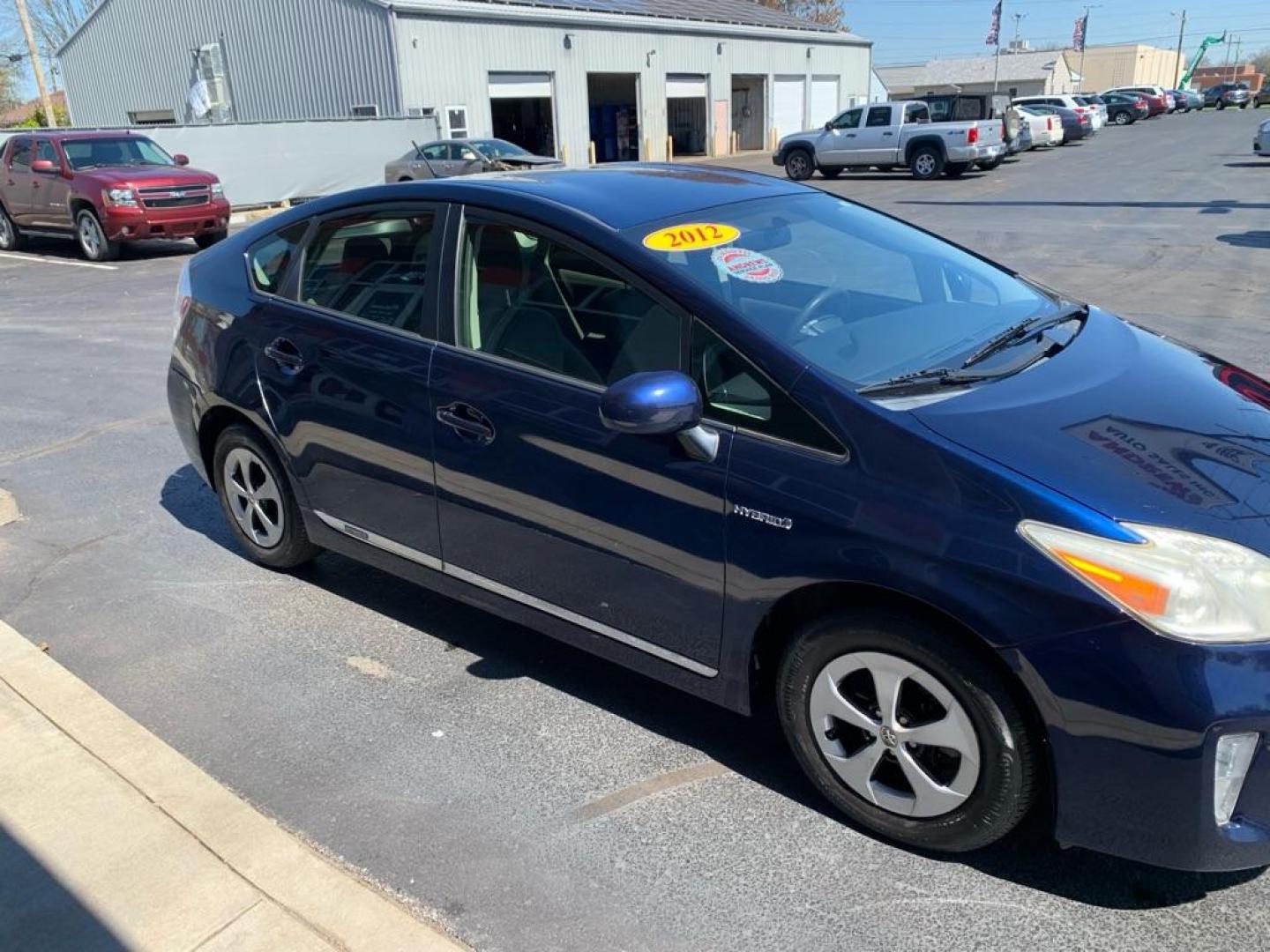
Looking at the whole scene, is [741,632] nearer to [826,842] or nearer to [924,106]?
[826,842]

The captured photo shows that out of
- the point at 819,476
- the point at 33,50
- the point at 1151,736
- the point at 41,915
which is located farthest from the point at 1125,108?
the point at 41,915

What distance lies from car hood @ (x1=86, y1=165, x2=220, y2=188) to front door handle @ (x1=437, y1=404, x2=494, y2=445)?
44.5 ft

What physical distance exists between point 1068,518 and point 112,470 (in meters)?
5.41

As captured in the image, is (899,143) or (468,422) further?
(899,143)

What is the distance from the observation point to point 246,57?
3081 centimetres

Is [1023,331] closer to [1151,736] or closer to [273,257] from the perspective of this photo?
[1151,736]

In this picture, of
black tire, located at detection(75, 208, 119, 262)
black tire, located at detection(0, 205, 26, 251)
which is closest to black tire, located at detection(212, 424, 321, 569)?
black tire, located at detection(75, 208, 119, 262)

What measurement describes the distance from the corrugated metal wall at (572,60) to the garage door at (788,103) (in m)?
0.44

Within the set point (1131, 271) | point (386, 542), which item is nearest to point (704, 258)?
point (386, 542)

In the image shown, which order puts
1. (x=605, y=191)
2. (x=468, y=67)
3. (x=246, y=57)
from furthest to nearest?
(x=246, y=57) < (x=468, y=67) < (x=605, y=191)

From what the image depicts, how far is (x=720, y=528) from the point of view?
280 cm

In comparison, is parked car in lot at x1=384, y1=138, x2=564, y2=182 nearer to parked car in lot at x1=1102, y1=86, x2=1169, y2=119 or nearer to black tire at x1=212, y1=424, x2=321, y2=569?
black tire at x1=212, y1=424, x2=321, y2=569

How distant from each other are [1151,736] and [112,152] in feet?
55.8

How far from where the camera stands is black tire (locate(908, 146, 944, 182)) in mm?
25016
